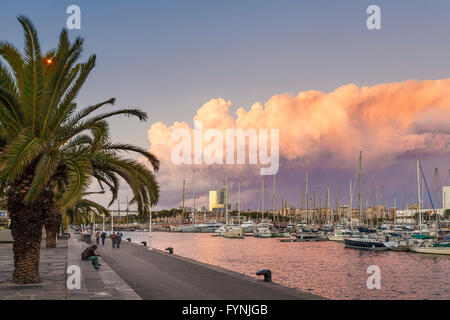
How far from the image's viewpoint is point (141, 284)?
18.3 m

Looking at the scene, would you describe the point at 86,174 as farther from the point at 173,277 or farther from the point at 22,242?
the point at 173,277

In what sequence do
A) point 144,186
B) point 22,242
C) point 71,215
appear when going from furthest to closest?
point 71,215, point 144,186, point 22,242

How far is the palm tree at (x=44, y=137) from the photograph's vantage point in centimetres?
1390

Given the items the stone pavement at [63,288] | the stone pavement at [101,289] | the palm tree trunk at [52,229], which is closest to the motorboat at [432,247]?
the palm tree trunk at [52,229]

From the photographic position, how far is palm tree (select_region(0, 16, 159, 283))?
13.9 m

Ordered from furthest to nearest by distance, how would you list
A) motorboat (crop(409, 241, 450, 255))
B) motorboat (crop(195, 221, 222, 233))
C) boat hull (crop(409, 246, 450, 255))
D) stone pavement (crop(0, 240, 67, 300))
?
motorboat (crop(195, 221, 222, 233)) → motorboat (crop(409, 241, 450, 255)) → boat hull (crop(409, 246, 450, 255)) → stone pavement (crop(0, 240, 67, 300))

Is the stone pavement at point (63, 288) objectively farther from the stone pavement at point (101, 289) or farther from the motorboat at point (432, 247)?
the motorboat at point (432, 247)

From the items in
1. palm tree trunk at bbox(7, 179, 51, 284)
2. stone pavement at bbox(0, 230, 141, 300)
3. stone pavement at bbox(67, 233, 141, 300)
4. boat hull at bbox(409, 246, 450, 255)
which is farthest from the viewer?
boat hull at bbox(409, 246, 450, 255)

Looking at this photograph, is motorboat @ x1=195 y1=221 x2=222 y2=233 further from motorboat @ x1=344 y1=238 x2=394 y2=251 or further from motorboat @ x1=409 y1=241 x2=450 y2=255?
motorboat @ x1=409 y1=241 x2=450 y2=255

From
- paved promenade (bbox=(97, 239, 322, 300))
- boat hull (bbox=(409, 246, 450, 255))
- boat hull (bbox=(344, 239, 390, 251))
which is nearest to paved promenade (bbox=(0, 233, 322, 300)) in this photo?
paved promenade (bbox=(97, 239, 322, 300))

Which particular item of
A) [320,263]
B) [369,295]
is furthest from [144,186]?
[320,263]

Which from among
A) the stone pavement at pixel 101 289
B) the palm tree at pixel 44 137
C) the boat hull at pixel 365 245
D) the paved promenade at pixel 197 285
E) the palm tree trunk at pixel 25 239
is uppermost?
the palm tree at pixel 44 137

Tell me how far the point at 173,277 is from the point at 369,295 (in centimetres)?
1196
